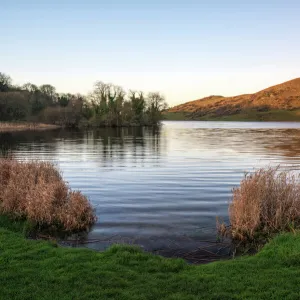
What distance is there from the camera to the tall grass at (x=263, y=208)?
14.0m

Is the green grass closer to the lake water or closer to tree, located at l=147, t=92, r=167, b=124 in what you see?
the lake water

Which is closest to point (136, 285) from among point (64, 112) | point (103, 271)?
point (103, 271)

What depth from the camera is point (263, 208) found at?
14516mm

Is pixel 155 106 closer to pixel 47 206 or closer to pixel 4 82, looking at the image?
pixel 4 82

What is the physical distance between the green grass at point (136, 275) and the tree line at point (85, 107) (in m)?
113

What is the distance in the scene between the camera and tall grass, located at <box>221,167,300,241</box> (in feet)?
45.8

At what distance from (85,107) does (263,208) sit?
129m

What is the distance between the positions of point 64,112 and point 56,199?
117m

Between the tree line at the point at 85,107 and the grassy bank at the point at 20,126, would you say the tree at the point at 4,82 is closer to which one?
the tree line at the point at 85,107

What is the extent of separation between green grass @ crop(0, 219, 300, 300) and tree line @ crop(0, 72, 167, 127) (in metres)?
113

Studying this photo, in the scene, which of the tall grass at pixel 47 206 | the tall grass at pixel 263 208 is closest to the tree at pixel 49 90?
the tall grass at pixel 47 206

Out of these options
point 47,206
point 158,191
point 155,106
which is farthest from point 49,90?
point 47,206

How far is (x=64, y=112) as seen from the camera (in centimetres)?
12888

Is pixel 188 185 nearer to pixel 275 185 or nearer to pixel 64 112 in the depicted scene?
pixel 275 185
